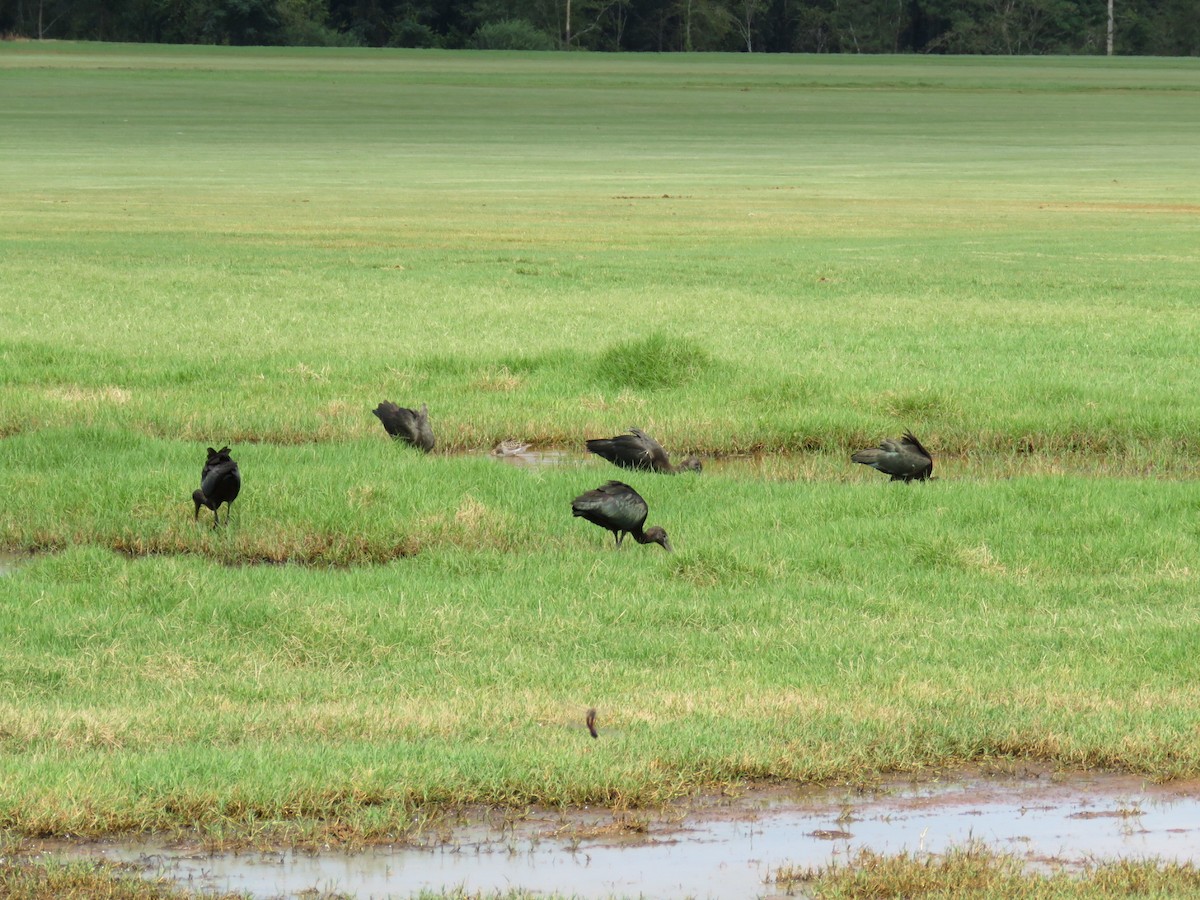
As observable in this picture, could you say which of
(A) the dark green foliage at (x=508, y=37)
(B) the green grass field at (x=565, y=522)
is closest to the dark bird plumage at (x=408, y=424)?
(B) the green grass field at (x=565, y=522)

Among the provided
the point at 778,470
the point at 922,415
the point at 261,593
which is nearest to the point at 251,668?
the point at 261,593

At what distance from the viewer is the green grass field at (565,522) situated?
7102 millimetres

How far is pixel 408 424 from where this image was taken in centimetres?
1357

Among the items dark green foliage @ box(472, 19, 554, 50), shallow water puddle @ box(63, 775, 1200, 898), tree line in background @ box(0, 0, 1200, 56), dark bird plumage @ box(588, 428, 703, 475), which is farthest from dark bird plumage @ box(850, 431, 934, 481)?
dark green foliage @ box(472, 19, 554, 50)

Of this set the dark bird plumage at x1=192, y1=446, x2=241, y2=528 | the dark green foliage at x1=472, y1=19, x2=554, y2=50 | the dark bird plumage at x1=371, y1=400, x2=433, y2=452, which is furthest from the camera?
the dark green foliage at x1=472, y1=19, x2=554, y2=50

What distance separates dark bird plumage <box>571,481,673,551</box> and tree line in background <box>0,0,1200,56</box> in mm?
132839

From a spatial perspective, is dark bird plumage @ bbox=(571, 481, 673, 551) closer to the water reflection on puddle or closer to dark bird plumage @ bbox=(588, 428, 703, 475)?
dark bird plumage @ bbox=(588, 428, 703, 475)

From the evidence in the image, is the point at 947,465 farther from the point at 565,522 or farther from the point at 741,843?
the point at 741,843

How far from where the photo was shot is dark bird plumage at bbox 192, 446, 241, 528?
10.5 m

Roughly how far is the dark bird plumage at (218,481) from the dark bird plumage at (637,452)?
3036 millimetres

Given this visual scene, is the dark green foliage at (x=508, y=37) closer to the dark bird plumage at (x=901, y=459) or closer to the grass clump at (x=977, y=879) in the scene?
the dark bird plumage at (x=901, y=459)

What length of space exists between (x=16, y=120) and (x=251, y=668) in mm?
76773

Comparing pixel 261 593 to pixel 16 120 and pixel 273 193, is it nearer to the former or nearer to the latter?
pixel 273 193

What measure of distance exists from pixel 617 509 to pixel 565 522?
3.86 feet
